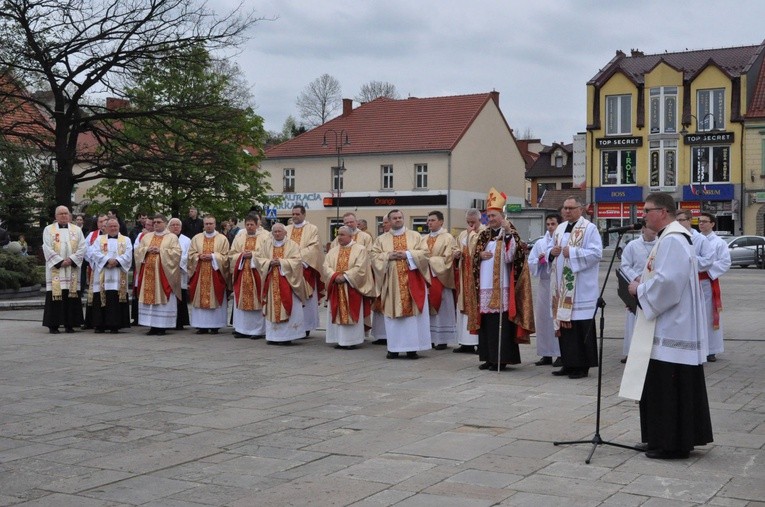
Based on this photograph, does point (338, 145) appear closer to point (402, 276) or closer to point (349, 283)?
point (349, 283)

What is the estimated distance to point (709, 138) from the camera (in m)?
52.6

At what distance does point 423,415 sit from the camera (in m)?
8.73

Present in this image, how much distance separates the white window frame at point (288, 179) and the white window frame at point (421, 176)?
8195mm

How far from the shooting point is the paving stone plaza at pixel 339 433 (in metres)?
6.14

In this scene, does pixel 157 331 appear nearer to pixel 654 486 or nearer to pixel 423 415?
pixel 423 415

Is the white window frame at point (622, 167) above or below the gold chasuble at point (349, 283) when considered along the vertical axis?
above

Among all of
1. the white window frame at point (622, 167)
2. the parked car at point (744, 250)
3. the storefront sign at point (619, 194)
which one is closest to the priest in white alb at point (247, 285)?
the parked car at point (744, 250)

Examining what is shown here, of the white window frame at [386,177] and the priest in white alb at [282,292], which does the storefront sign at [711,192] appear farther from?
the priest in white alb at [282,292]

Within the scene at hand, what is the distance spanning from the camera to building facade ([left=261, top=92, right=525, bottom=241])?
54875 millimetres

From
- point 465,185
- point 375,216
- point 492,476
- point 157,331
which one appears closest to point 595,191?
point 465,185

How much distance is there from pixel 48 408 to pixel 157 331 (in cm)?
698

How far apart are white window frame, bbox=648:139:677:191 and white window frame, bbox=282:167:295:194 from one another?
20.4 meters

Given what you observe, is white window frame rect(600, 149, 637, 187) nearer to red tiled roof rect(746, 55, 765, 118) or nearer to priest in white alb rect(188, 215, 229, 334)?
red tiled roof rect(746, 55, 765, 118)

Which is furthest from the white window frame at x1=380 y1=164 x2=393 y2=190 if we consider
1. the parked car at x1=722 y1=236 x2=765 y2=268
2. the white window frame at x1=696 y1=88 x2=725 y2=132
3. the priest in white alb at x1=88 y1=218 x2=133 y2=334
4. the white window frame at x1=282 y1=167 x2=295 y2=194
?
the priest in white alb at x1=88 y1=218 x2=133 y2=334
